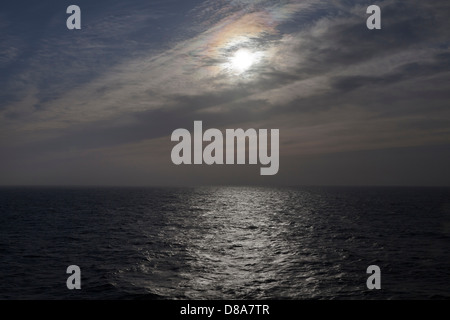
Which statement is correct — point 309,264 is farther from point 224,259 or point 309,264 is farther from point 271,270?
point 224,259

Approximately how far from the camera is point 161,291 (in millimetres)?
24422

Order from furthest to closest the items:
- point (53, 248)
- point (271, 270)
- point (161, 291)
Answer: point (53, 248) < point (271, 270) < point (161, 291)

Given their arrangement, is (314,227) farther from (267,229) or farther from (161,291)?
(161,291)

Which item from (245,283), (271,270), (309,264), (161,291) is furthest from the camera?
(309,264)

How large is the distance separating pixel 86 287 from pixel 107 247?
49.7 ft

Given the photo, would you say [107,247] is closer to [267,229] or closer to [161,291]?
[161,291]

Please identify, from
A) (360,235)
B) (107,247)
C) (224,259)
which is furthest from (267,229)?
(107,247)

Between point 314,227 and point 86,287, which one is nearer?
point 86,287

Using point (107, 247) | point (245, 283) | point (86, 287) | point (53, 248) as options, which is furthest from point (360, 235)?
point (53, 248)
